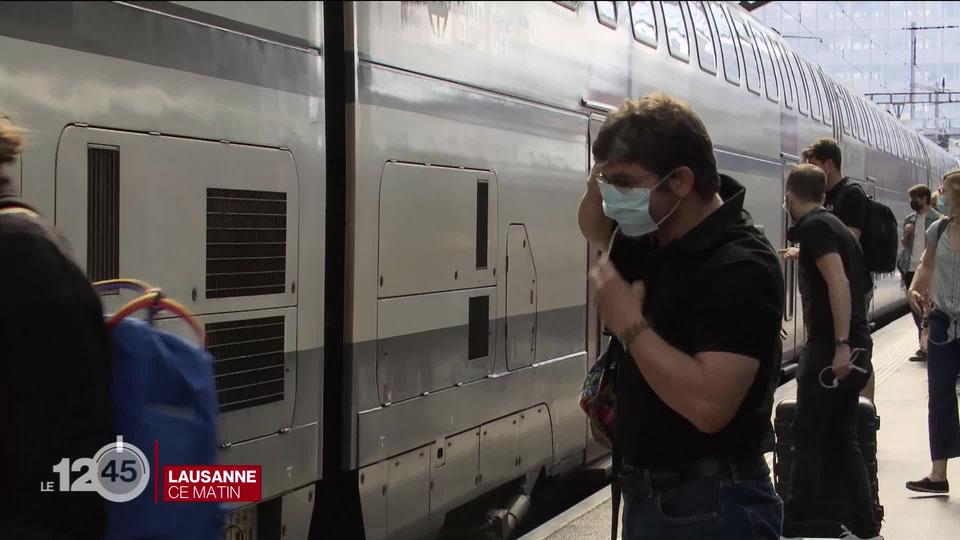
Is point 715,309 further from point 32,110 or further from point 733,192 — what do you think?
point 32,110

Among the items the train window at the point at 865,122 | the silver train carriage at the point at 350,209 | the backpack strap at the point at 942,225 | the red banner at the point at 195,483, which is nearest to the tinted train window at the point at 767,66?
the backpack strap at the point at 942,225

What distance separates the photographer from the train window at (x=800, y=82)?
13758 millimetres

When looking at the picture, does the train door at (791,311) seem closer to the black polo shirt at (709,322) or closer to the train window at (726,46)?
the train window at (726,46)

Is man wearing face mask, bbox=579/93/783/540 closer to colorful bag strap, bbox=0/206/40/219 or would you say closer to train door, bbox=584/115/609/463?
colorful bag strap, bbox=0/206/40/219

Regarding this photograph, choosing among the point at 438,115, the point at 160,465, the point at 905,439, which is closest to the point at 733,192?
the point at 160,465

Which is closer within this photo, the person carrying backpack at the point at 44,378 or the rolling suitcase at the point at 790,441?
the person carrying backpack at the point at 44,378

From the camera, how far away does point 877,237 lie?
6715 mm

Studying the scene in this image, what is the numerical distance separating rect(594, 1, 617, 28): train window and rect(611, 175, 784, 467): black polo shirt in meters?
3.94

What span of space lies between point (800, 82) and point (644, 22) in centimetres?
706

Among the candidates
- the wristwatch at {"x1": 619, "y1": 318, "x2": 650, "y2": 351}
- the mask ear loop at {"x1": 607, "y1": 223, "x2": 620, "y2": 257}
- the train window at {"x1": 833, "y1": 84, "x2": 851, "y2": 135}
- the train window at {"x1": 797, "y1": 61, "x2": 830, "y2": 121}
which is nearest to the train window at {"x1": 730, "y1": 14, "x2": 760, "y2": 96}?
the train window at {"x1": 797, "y1": 61, "x2": 830, "y2": 121}

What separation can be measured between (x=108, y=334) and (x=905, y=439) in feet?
26.7

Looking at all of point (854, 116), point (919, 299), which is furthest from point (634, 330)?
point (854, 116)

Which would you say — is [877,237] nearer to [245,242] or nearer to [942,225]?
[942,225]

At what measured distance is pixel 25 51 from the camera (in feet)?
10.4
